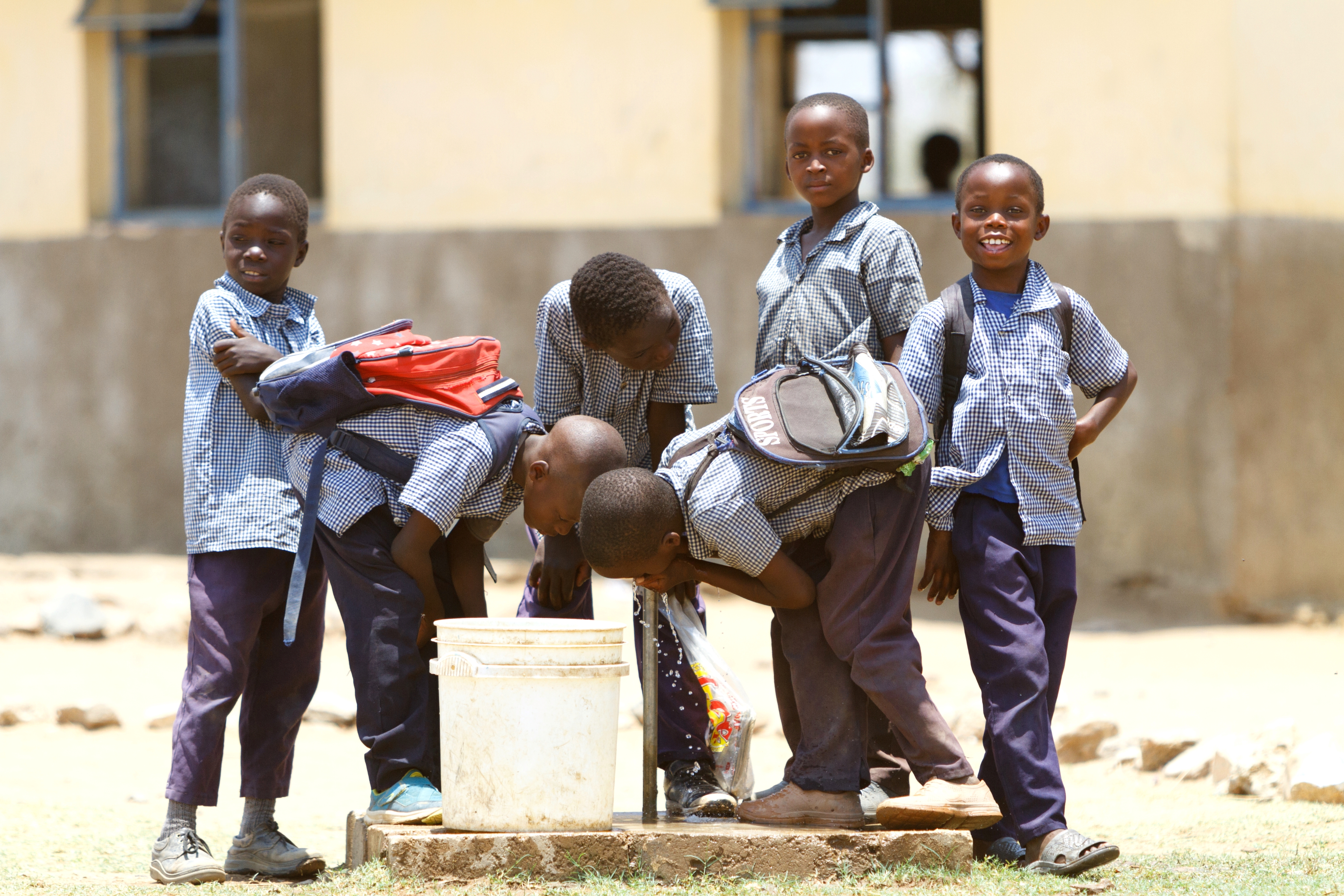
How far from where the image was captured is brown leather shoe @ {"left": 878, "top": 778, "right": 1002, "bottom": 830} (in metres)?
3.36

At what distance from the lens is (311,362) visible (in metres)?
3.55

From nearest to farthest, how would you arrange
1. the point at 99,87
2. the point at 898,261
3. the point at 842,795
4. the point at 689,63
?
the point at 842,795, the point at 898,261, the point at 689,63, the point at 99,87

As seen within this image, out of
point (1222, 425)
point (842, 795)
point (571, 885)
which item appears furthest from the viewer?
point (1222, 425)

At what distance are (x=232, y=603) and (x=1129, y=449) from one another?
17.8 feet

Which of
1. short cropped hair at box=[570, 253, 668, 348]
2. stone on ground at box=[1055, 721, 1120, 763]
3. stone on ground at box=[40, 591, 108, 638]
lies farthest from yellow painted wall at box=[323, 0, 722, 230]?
short cropped hair at box=[570, 253, 668, 348]

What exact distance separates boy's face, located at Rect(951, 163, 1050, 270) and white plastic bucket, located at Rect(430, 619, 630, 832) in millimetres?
1224

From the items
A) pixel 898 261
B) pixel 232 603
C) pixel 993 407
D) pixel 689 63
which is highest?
pixel 689 63

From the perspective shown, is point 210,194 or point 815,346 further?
point 210,194

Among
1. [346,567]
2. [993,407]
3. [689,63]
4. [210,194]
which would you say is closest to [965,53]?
[689,63]

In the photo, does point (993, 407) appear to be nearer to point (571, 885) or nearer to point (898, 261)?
point (898, 261)

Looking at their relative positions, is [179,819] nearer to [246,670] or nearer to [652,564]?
Result: [246,670]

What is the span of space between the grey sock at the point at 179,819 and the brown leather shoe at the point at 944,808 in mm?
1554

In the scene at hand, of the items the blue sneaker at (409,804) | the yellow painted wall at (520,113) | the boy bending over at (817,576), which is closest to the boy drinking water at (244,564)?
the blue sneaker at (409,804)

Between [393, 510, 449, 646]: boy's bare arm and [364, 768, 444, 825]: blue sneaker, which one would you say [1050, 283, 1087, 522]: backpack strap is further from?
[364, 768, 444, 825]: blue sneaker
